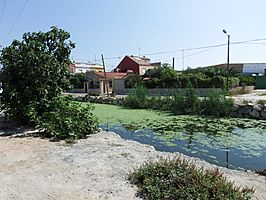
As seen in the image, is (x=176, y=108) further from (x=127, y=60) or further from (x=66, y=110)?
(x=127, y=60)

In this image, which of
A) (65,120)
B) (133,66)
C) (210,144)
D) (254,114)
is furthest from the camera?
(133,66)

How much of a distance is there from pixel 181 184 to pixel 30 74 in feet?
23.1

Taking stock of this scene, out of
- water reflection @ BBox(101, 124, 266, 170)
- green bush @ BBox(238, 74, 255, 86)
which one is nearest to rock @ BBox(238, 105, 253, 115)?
water reflection @ BBox(101, 124, 266, 170)

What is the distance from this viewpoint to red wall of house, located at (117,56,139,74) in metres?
47.3

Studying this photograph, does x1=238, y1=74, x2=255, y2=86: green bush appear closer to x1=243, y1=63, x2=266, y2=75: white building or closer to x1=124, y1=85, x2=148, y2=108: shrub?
x1=243, y1=63, x2=266, y2=75: white building

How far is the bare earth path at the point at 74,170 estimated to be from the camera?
4.19 metres

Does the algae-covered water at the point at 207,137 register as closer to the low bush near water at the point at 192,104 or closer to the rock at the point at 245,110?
the rock at the point at 245,110

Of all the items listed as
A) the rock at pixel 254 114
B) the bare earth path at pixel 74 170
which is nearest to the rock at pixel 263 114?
the rock at pixel 254 114

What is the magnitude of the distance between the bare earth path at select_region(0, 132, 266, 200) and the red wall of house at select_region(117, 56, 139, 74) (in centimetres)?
3997

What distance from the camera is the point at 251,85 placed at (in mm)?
33594

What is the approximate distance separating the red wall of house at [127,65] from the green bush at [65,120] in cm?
3745

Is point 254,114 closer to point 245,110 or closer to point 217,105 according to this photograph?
point 245,110

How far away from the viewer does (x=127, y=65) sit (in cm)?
4916

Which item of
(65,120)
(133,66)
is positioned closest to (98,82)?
(133,66)
